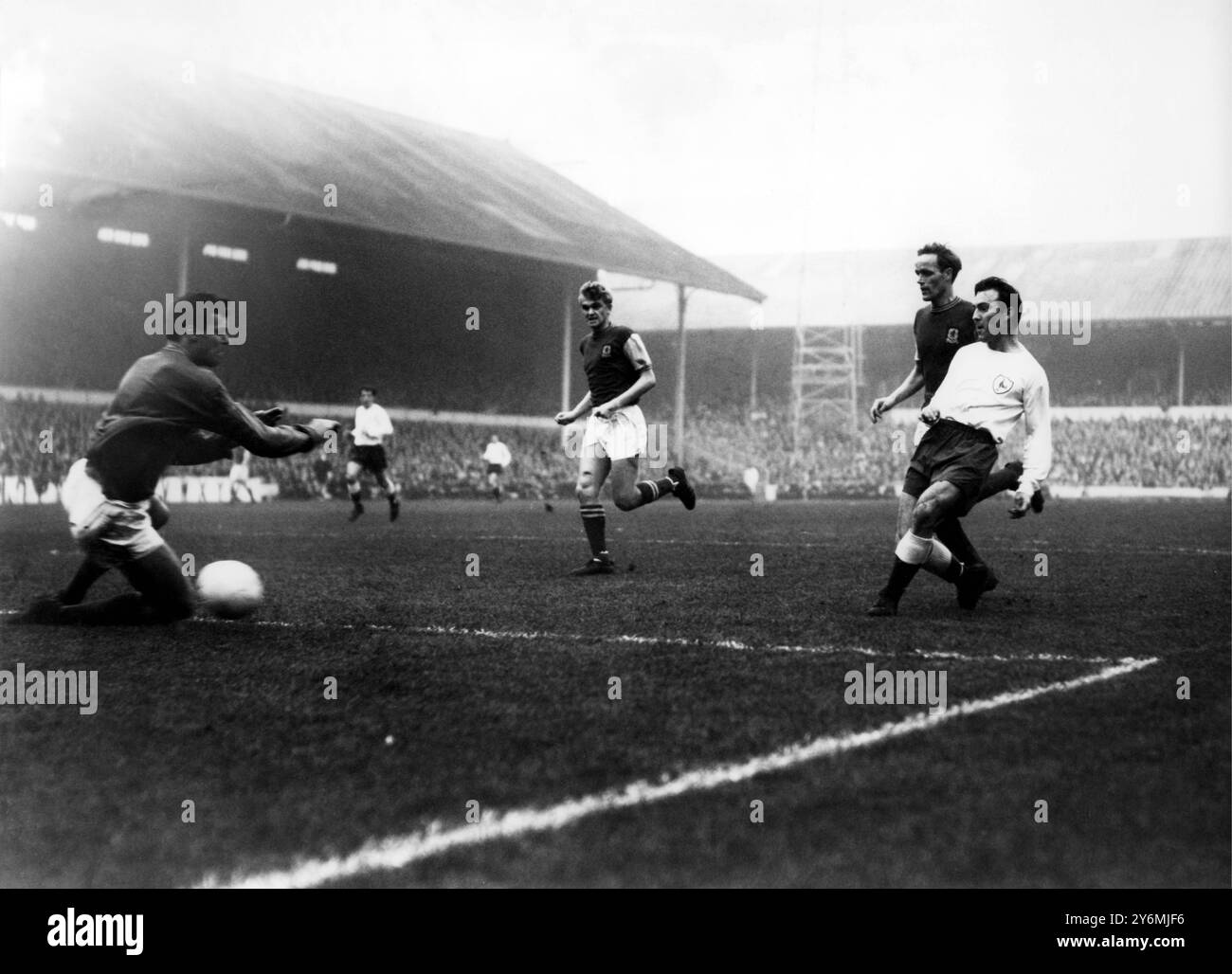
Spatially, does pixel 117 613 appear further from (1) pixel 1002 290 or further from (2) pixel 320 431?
(1) pixel 1002 290

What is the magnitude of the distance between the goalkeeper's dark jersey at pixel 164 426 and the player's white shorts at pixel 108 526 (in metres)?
0.06

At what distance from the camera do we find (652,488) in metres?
10.6

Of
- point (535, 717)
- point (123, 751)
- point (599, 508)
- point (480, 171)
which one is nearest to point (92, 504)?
point (123, 751)

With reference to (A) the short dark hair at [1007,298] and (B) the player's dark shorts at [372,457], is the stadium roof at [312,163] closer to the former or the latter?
(B) the player's dark shorts at [372,457]

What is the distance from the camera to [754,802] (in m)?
3.55

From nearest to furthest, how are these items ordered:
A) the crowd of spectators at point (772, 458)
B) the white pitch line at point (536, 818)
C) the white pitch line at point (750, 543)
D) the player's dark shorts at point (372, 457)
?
the white pitch line at point (536, 818) → the white pitch line at point (750, 543) → the player's dark shorts at point (372, 457) → the crowd of spectators at point (772, 458)

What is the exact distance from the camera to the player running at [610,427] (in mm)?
10422

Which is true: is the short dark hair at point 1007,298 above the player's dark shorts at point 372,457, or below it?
above

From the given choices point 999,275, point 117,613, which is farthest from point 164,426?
point 999,275

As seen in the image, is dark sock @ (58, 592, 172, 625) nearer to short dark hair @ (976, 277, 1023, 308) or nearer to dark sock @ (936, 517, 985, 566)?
dark sock @ (936, 517, 985, 566)

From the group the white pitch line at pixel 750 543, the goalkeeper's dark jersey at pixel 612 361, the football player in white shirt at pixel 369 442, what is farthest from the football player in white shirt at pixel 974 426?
the football player in white shirt at pixel 369 442

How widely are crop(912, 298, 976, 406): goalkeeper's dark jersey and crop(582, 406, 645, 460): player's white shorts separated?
305 cm
